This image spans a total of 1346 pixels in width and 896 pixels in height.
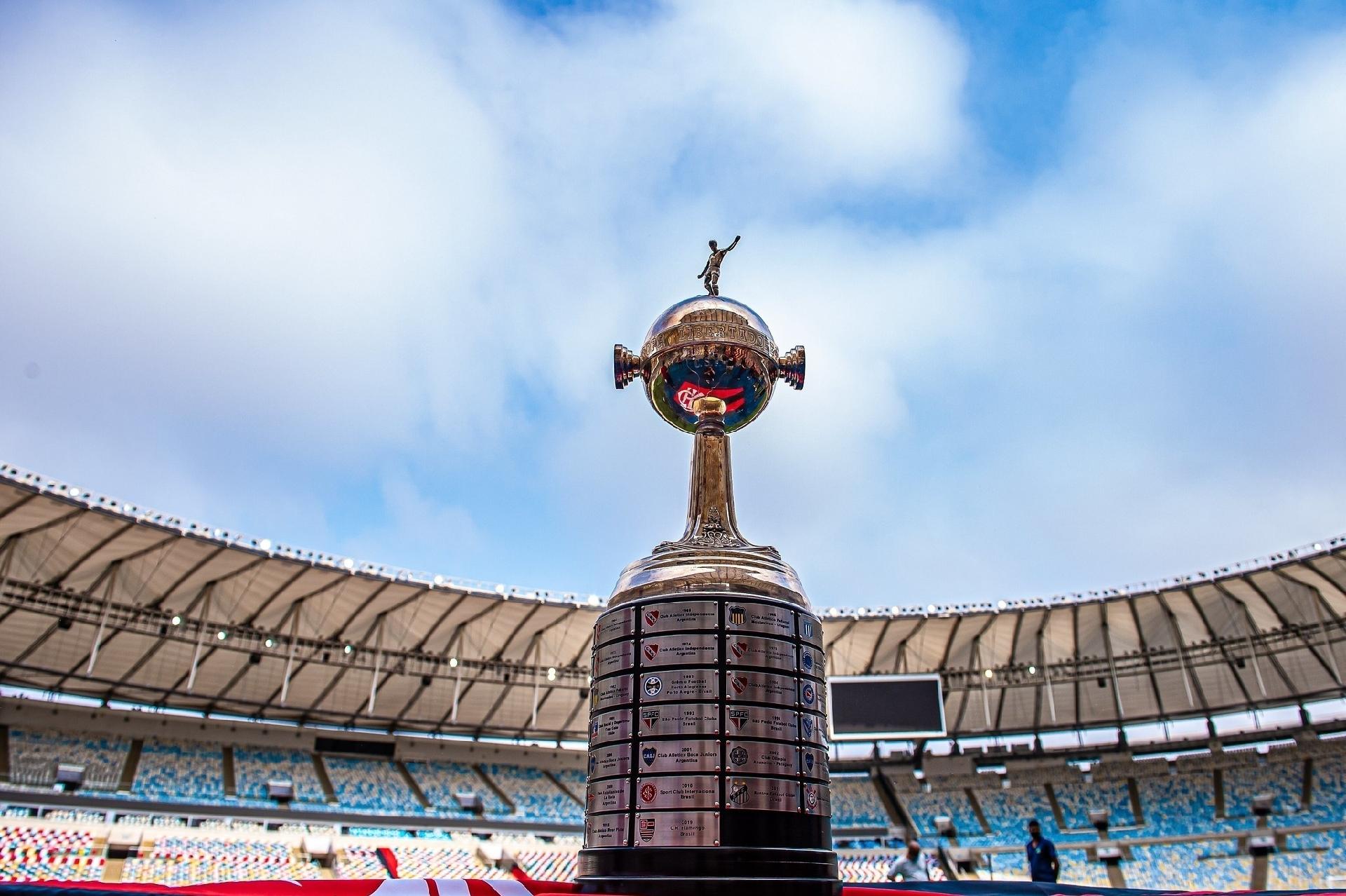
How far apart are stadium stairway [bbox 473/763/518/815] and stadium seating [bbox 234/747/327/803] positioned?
23.3 feet

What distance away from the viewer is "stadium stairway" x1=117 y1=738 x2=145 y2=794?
30234 millimetres

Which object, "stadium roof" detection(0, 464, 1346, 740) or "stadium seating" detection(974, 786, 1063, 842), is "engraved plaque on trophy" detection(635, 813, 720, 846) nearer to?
"stadium roof" detection(0, 464, 1346, 740)

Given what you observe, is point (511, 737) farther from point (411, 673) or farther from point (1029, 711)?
point (1029, 711)

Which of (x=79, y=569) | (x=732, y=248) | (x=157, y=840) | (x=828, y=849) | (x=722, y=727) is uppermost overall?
(x=79, y=569)

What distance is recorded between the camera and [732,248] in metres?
7.63

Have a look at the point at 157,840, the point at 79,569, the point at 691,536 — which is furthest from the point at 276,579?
the point at 691,536

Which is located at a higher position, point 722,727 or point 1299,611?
point 1299,611

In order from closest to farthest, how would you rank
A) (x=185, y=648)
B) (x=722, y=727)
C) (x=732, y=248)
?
(x=722, y=727)
(x=732, y=248)
(x=185, y=648)

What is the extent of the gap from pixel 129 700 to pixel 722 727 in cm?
3584

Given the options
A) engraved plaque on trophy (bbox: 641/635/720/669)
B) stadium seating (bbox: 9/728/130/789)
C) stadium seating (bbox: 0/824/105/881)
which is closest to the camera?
engraved plaque on trophy (bbox: 641/635/720/669)

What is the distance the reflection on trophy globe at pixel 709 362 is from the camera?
276 inches

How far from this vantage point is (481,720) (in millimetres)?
39031

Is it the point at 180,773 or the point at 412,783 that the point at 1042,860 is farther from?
the point at 180,773

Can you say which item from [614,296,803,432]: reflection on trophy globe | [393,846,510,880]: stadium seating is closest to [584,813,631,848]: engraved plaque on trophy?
[614,296,803,432]: reflection on trophy globe
